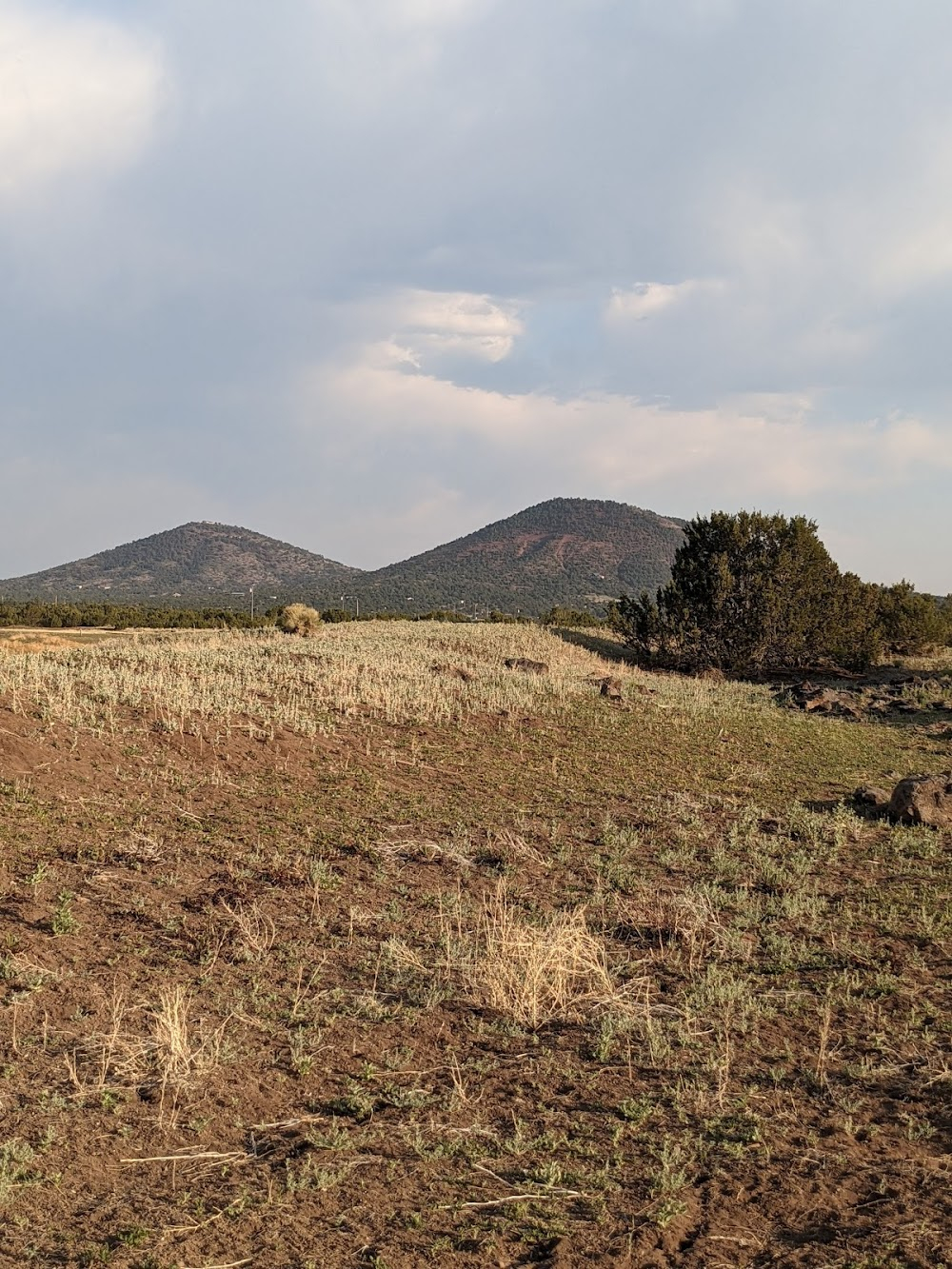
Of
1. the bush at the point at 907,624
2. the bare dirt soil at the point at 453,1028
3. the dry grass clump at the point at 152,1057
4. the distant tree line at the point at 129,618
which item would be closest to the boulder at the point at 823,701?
the bare dirt soil at the point at 453,1028

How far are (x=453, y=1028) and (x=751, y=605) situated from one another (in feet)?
90.2

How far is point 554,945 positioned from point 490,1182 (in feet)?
6.88

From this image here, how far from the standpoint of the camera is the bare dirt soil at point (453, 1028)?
3613mm

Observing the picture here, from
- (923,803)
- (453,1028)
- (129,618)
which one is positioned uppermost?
(129,618)

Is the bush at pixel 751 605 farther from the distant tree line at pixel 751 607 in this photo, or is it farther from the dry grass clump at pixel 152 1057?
the dry grass clump at pixel 152 1057

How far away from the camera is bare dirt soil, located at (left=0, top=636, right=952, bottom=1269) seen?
3.61 meters

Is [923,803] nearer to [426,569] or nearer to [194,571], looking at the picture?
[426,569]

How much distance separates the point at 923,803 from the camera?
10523 mm

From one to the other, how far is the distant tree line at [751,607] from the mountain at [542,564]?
67.6 metres

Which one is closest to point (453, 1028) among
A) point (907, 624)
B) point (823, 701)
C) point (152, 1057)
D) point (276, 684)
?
point (152, 1057)

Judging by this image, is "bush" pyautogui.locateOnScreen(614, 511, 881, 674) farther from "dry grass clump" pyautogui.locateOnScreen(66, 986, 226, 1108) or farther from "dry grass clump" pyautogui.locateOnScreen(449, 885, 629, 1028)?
"dry grass clump" pyautogui.locateOnScreen(66, 986, 226, 1108)

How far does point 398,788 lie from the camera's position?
11.4 metres

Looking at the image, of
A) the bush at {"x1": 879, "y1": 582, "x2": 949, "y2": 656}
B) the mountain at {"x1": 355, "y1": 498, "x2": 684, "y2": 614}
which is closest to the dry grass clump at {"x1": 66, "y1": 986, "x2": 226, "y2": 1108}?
the bush at {"x1": 879, "y1": 582, "x2": 949, "y2": 656}

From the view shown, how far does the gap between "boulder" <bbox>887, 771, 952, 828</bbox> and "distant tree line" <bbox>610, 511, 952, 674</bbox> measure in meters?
19.7
